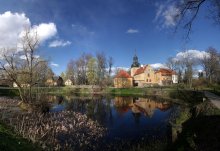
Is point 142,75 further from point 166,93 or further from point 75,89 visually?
point 166,93

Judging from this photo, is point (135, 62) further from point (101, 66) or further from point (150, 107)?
point (150, 107)

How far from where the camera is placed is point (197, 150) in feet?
27.8

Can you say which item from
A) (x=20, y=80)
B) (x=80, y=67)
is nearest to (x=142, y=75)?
(x=80, y=67)

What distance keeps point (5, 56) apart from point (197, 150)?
80.8 feet

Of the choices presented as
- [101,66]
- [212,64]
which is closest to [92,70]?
[101,66]

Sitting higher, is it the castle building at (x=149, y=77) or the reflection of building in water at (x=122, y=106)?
the castle building at (x=149, y=77)

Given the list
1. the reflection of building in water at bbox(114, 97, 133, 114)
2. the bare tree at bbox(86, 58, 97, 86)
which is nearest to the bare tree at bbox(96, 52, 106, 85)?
the bare tree at bbox(86, 58, 97, 86)

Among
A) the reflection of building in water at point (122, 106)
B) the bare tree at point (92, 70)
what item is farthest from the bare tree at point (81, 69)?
the reflection of building in water at point (122, 106)

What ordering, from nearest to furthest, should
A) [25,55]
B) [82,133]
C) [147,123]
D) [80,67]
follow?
[82,133] < [147,123] < [25,55] < [80,67]

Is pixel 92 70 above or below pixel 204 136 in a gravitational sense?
above

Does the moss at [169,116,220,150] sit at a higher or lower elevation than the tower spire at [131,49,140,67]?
lower

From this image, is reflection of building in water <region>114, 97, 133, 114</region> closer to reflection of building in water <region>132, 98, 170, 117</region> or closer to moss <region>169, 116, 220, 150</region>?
reflection of building in water <region>132, 98, 170, 117</region>

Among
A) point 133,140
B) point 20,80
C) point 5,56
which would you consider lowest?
point 133,140

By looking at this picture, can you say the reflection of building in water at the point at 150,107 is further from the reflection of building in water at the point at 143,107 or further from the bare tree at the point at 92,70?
the bare tree at the point at 92,70
